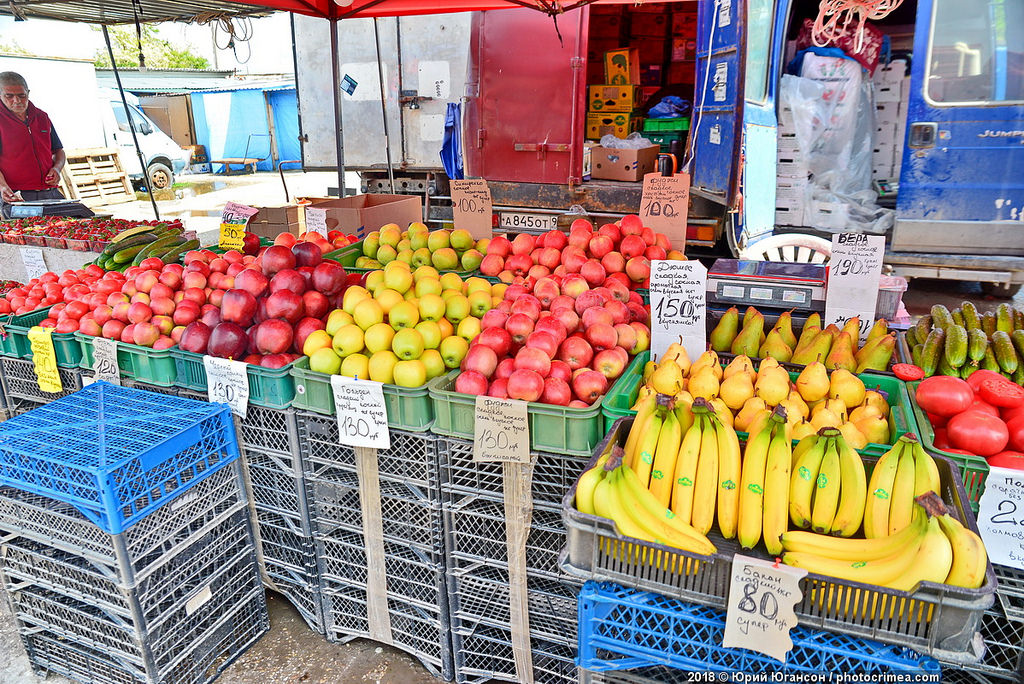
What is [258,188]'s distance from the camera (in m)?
18.9

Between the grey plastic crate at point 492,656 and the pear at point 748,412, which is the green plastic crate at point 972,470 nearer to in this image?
the pear at point 748,412

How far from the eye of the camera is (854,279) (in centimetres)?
281

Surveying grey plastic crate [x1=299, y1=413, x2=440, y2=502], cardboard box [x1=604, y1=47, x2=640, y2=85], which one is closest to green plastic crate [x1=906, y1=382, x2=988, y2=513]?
grey plastic crate [x1=299, y1=413, x2=440, y2=502]

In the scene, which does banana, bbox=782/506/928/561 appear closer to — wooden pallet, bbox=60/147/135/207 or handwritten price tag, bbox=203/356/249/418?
handwritten price tag, bbox=203/356/249/418

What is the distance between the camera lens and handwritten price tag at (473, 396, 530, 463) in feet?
7.14

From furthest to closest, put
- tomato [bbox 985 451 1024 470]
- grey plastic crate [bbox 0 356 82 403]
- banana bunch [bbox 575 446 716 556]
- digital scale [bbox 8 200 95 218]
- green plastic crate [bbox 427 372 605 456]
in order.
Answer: digital scale [bbox 8 200 95 218], grey plastic crate [bbox 0 356 82 403], green plastic crate [bbox 427 372 605 456], tomato [bbox 985 451 1024 470], banana bunch [bbox 575 446 716 556]

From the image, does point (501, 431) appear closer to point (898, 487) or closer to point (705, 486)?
point (705, 486)

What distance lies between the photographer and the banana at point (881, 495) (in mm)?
1677

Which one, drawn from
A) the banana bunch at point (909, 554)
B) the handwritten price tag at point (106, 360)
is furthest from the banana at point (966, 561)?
the handwritten price tag at point (106, 360)

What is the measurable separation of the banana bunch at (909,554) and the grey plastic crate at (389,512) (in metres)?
1.32

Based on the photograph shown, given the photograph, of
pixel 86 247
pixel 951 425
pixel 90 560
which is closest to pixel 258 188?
pixel 86 247

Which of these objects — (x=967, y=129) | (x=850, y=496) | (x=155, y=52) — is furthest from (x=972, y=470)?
(x=155, y=52)

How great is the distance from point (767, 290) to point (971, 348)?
0.82 metres

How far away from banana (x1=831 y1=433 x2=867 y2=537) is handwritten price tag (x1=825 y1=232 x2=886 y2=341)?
1286 millimetres
